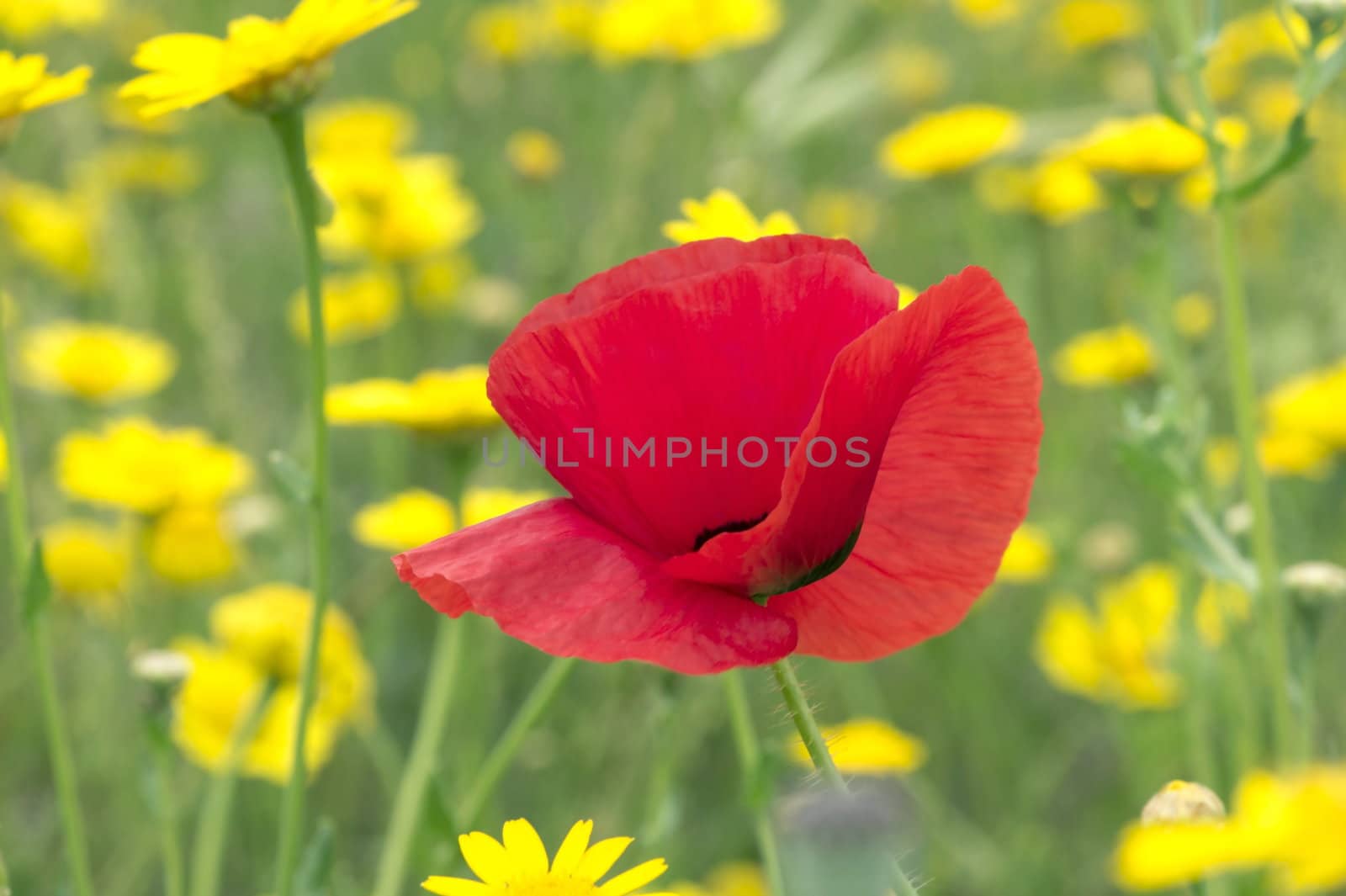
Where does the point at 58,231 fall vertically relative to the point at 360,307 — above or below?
above

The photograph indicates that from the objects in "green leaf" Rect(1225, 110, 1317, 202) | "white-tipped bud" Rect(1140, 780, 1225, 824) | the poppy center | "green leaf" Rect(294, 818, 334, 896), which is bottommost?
"green leaf" Rect(294, 818, 334, 896)

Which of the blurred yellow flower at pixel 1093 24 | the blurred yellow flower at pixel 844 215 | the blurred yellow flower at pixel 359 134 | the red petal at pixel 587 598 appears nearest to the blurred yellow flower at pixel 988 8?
the blurred yellow flower at pixel 1093 24

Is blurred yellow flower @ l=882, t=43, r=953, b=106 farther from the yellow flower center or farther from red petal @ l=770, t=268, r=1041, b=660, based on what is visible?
red petal @ l=770, t=268, r=1041, b=660

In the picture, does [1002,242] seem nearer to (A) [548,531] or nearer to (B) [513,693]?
(B) [513,693]

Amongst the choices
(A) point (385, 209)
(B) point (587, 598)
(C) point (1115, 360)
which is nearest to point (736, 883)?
(C) point (1115, 360)

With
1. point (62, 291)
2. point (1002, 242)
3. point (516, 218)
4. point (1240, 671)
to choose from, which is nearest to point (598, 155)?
point (516, 218)

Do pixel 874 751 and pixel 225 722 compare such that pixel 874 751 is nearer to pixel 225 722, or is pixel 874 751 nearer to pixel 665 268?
pixel 225 722

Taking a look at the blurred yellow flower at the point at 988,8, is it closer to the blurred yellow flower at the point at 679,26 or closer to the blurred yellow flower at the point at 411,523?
the blurred yellow flower at the point at 679,26

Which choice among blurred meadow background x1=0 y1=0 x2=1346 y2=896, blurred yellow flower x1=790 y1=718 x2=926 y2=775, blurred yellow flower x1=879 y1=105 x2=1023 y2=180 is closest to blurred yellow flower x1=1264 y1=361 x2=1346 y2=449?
blurred meadow background x1=0 y1=0 x2=1346 y2=896
